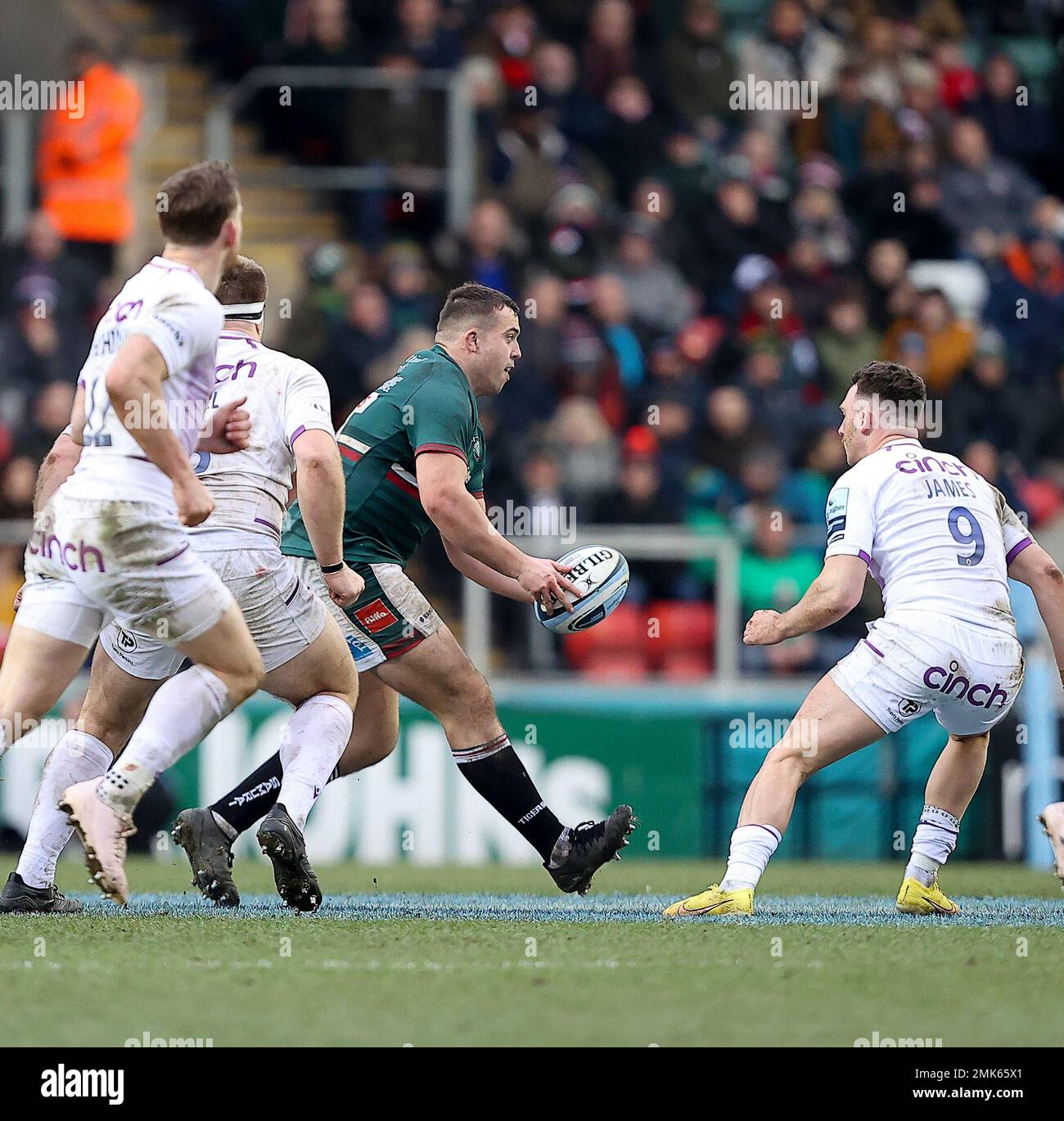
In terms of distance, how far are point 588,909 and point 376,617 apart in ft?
4.72

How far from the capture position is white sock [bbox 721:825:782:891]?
6973mm

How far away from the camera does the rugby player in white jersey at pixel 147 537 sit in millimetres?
5711

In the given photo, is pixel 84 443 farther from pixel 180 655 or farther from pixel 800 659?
pixel 800 659

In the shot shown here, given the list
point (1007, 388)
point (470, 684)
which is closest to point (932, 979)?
point (470, 684)

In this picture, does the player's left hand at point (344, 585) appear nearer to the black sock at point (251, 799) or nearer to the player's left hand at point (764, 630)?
the black sock at point (251, 799)

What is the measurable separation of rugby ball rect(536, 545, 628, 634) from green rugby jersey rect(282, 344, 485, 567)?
0.57 meters

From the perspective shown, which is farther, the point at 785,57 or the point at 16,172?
the point at 785,57

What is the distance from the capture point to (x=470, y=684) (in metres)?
7.42

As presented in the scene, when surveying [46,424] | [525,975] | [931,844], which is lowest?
[525,975]

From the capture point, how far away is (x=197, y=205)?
592cm

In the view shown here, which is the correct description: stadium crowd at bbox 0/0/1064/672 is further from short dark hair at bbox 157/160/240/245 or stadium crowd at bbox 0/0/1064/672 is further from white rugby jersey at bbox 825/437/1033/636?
short dark hair at bbox 157/160/240/245

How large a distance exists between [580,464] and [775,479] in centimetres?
135

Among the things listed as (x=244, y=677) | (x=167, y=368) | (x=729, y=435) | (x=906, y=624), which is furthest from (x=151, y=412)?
(x=729, y=435)
